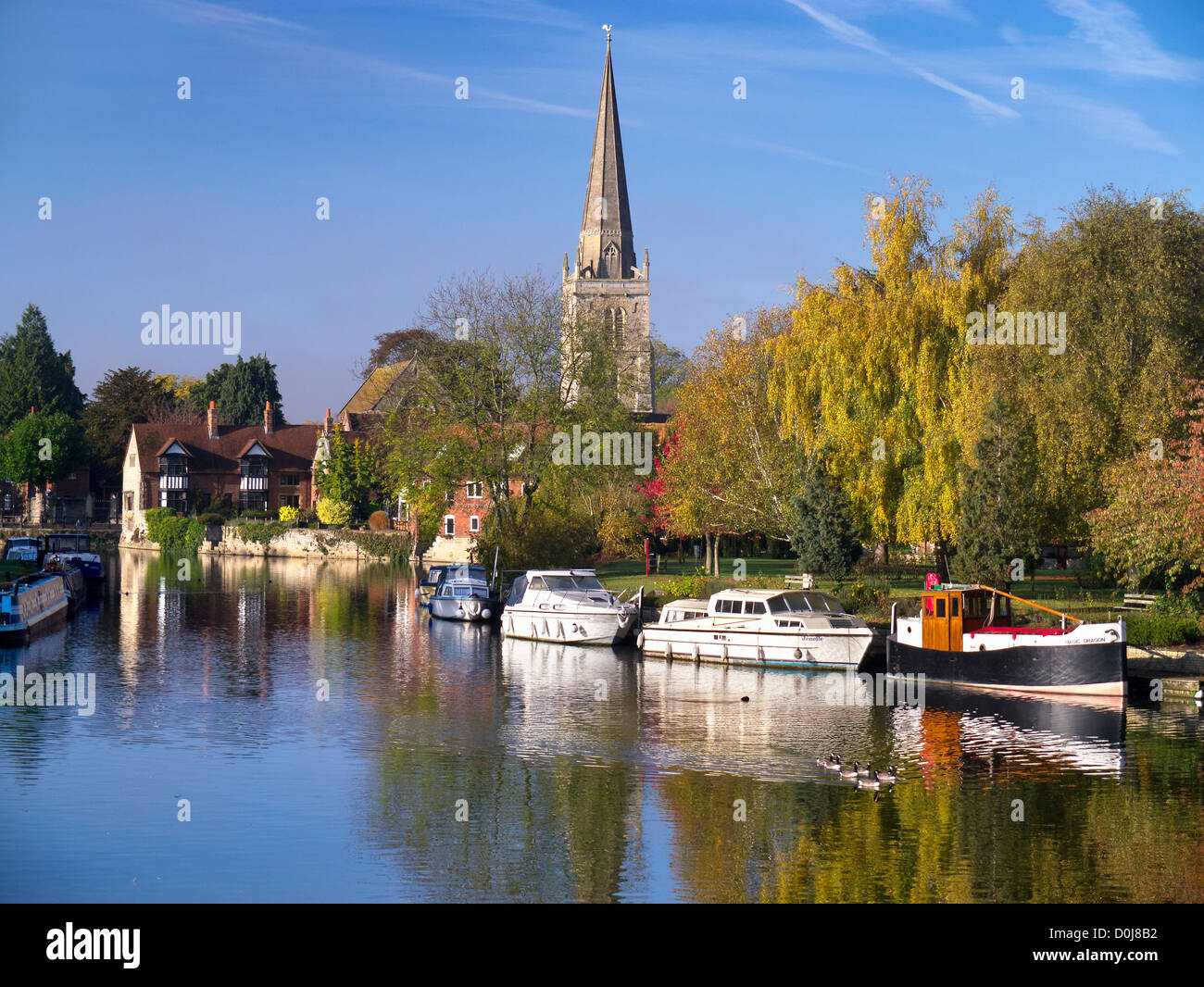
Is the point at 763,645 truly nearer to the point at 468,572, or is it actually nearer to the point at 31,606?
the point at 468,572

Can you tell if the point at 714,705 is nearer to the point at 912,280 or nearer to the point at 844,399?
the point at 844,399

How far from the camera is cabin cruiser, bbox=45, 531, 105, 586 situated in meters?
69.3

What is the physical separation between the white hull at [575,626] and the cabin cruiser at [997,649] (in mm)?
11088

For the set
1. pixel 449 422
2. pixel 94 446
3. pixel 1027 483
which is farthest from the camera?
pixel 94 446

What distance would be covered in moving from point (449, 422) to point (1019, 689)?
37.6m

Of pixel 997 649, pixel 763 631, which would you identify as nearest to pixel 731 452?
pixel 763 631

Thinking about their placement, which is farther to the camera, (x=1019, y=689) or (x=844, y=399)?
(x=844, y=399)

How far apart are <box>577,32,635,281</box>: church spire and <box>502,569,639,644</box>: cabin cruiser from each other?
8713 centimetres

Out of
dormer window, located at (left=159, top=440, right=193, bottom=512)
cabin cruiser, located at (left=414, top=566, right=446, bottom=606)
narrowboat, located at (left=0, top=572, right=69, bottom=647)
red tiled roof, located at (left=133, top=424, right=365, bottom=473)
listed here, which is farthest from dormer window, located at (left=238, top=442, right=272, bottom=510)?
narrowboat, located at (left=0, top=572, right=69, bottom=647)

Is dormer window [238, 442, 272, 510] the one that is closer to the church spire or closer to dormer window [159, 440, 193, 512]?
dormer window [159, 440, 193, 512]

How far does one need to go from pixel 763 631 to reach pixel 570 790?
17.5 m

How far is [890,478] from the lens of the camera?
4631 cm

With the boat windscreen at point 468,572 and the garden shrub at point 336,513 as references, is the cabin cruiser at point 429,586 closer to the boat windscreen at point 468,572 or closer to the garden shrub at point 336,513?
the boat windscreen at point 468,572
